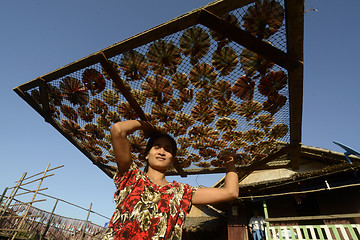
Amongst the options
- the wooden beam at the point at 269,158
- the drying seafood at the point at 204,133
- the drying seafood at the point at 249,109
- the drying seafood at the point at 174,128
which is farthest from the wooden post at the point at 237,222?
the drying seafood at the point at 249,109

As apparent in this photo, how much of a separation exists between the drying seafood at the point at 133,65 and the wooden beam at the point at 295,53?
5.06ft

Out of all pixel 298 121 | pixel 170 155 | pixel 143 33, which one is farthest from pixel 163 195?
pixel 298 121

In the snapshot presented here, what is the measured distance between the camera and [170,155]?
2080mm

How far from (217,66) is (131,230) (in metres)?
1.92

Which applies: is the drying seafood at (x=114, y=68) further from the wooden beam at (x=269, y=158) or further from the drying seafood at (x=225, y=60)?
the wooden beam at (x=269, y=158)

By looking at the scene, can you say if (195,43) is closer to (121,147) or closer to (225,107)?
(225,107)

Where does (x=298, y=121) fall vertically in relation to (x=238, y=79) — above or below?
below

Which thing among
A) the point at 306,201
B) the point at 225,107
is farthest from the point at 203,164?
the point at 306,201

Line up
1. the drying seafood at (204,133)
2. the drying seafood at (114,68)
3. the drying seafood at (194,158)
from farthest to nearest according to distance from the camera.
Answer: the drying seafood at (194,158), the drying seafood at (204,133), the drying seafood at (114,68)

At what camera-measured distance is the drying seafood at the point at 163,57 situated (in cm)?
215

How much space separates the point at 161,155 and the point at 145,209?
0.64m

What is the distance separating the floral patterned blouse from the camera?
1364 mm

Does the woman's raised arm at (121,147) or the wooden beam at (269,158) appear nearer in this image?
the woman's raised arm at (121,147)

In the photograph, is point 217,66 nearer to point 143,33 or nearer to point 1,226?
point 143,33
